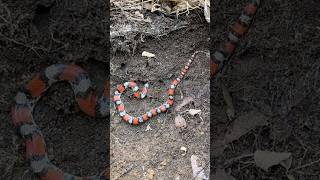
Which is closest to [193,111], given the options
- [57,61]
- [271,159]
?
[271,159]

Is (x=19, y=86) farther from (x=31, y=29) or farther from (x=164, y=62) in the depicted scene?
(x=164, y=62)

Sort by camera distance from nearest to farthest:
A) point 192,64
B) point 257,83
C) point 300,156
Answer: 1. point 300,156
2. point 257,83
3. point 192,64

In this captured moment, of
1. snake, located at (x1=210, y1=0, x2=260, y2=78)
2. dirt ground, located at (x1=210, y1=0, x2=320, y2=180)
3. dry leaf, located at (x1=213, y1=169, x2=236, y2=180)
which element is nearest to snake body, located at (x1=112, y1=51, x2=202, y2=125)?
snake, located at (x1=210, y1=0, x2=260, y2=78)

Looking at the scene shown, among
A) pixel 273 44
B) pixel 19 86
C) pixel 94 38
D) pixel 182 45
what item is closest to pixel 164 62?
pixel 182 45

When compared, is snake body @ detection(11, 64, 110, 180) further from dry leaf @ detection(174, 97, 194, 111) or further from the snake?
the snake

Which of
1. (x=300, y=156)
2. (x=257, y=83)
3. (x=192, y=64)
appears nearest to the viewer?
(x=300, y=156)

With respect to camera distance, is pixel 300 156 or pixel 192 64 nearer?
pixel 300 156

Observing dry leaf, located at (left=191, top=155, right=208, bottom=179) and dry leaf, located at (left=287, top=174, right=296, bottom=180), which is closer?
dry leaf, located at (left=287, top=174, right=296, bottom=180)
